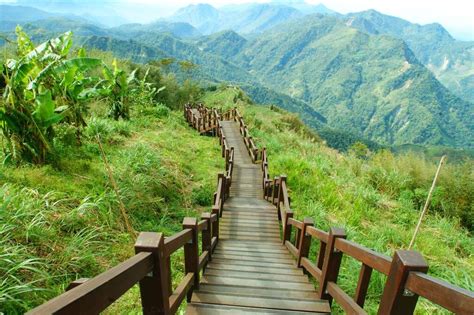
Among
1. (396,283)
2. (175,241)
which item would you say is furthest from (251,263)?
(396,283)

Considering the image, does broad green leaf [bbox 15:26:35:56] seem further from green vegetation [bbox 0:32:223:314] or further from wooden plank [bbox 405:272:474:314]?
wooden plank [bbox 405:272:474:314]

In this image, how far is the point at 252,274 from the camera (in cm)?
378

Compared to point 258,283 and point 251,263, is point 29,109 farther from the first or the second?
point 258,283

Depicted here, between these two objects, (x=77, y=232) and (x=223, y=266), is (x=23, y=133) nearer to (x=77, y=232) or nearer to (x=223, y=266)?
(x=77, y=232)

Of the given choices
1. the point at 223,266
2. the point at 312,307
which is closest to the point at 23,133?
the point at 223,266

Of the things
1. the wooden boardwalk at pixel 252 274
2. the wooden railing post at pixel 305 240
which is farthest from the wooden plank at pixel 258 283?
the wooden railing post at pixel 305 240

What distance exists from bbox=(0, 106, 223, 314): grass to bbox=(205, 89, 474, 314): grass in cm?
313

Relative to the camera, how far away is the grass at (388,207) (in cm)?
527

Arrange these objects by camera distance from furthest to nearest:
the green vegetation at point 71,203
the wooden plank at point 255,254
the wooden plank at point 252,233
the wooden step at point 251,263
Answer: the wooden plank at point 252,233
the wooden plank at point 255,254
the wooden step at point 251,263
the green vegetation at point 71,203

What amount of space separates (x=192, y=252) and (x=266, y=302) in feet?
3.11

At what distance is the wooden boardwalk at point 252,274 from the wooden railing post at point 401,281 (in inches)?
52.1

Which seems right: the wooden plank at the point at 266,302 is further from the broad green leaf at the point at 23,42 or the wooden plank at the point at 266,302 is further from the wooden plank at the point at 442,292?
the broad green leaf at the point at 23,42

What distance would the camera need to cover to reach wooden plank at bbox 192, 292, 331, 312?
2795 millimetres

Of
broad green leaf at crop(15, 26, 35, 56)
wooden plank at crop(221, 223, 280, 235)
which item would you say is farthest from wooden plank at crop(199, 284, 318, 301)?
broad green leaf at crop(15, 26, 35, 56)
